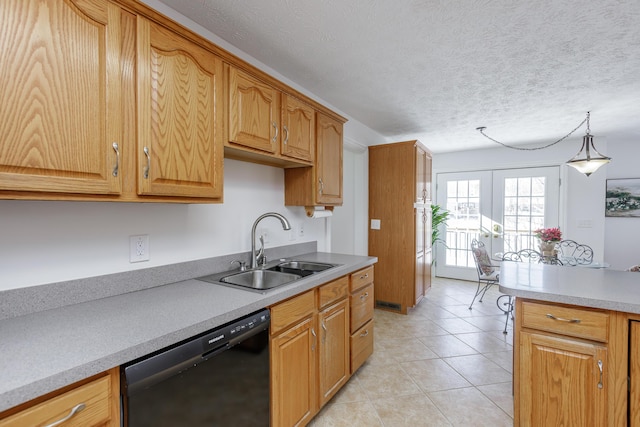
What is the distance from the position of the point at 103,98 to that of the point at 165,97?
247mm

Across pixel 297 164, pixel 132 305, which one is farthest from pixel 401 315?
pixel 132 305

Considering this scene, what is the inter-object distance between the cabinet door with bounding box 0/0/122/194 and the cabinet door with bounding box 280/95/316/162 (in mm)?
979

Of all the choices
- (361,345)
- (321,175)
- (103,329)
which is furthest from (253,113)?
(361,345)

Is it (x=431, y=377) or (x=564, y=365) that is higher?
(x=564, y=365)

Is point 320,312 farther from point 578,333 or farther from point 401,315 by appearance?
point 401,315

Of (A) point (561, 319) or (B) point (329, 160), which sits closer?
(A) point (561, 319)

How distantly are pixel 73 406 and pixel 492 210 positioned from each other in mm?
5571

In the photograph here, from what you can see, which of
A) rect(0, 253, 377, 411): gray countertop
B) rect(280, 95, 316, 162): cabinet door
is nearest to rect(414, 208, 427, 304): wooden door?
rect(280, 95, 316, 162): cabinet door

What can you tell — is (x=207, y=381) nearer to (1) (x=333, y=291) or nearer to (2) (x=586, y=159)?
(1) (x=333, y=291)

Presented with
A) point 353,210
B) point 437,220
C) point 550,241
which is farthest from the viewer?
point 437,220

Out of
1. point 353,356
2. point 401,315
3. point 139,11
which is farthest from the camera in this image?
point 401,315

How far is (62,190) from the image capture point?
98 cm

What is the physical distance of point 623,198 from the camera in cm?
441

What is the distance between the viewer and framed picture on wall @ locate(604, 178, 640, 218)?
437 centimetres
